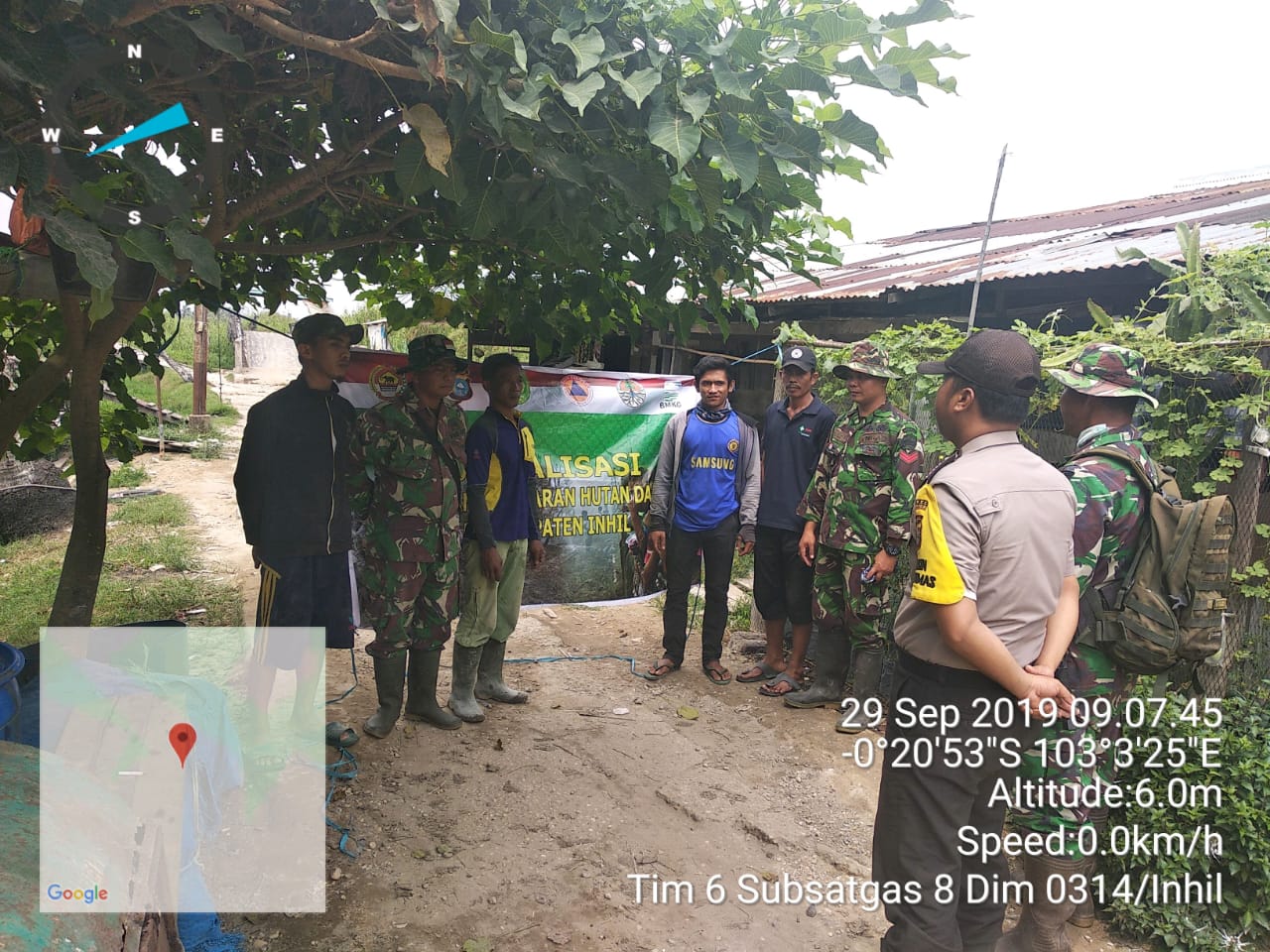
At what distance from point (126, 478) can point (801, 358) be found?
32.9ft

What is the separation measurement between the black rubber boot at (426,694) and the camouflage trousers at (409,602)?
5.7 inches

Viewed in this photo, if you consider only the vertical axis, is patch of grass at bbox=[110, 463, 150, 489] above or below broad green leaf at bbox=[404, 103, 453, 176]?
below

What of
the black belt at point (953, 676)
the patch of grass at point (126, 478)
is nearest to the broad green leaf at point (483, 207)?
the black belt at point (953, 676)

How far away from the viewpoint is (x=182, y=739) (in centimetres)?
221

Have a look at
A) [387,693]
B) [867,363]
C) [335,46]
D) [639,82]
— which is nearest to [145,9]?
[335,46]

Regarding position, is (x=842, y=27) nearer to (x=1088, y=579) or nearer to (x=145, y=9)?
(x=145, y=9)

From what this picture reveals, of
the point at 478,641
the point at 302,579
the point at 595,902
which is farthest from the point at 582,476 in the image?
the point at 595,902

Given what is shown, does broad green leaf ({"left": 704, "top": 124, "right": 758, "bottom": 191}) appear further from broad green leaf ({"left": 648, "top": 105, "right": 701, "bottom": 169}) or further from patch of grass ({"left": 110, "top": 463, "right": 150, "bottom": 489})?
patch of grass ({"left": 110, "top": 463, "right": 150, "bottom": 489})

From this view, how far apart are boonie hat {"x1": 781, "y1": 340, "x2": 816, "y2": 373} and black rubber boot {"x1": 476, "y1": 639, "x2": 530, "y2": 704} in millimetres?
2413

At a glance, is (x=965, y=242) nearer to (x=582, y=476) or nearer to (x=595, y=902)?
(x=582, y=476)

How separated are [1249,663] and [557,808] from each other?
289 cm

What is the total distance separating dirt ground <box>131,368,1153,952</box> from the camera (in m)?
2.70

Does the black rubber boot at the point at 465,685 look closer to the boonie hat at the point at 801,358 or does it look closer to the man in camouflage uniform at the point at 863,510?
the man in camouflage uniform at the point at 863,510

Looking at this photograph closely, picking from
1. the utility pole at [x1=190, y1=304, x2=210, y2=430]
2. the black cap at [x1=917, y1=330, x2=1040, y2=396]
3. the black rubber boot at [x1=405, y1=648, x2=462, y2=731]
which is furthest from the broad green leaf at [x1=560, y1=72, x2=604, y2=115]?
the utility pole at [x1=190, y1=304, x2=210, y2=430]
